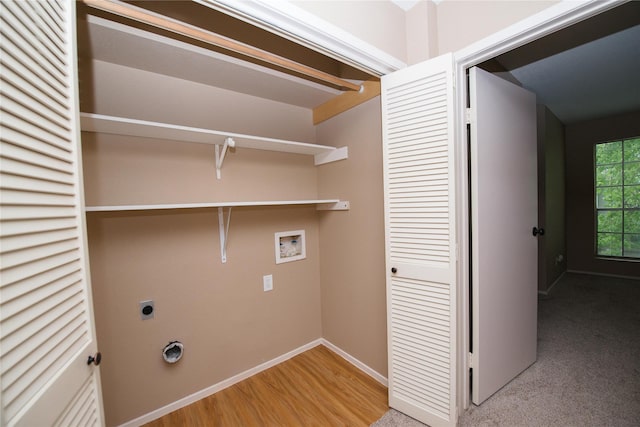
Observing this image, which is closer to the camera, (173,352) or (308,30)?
(308,30)

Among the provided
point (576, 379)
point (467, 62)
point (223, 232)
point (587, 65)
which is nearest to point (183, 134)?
point (223, 232)

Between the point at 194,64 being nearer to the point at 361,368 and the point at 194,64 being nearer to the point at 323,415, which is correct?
the point at 323,415

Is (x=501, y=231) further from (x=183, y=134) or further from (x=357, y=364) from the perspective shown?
(x=183, y=134)

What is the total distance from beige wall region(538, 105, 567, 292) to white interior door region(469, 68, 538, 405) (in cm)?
182

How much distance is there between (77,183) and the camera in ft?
2.66

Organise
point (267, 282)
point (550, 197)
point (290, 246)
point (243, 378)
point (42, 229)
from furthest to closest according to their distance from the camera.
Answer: point (550, 197)
point (290, 246)
point (267, 282)
point (243, 378)
point (42, 229)

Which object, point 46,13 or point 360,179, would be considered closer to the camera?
point 46,13

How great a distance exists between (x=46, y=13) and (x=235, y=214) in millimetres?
1432

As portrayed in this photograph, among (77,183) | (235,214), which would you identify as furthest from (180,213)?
(77,183)

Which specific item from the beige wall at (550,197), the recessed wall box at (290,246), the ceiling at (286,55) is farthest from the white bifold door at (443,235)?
the beige wall at (550,197)

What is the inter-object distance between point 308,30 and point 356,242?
4.74 feet

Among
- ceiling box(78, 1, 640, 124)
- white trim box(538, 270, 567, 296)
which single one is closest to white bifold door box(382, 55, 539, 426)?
ceiling box(78, 1, 640, 124)

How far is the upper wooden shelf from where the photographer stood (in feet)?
4.35

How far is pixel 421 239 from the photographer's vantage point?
1504 millimetres
